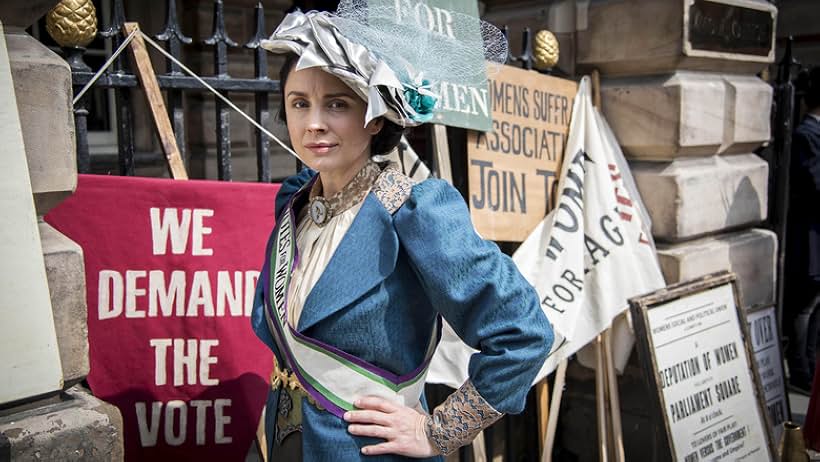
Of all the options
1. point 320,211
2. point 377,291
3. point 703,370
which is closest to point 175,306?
point 320,211

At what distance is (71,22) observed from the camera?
2072mm

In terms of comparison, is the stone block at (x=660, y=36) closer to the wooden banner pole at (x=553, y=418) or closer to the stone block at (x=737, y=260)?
the stone block at (x=737, y=260)

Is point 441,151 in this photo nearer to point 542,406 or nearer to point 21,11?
point 542,406

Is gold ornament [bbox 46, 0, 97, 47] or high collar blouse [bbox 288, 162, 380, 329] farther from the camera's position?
gold ornament [bbox 46, 0, 97, 47]

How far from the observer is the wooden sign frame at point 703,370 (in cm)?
290

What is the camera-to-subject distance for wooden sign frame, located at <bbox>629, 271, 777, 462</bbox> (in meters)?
2.90

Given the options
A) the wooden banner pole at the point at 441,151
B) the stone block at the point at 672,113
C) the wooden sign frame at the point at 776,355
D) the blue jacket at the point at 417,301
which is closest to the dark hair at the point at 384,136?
the blue jacket at the point at 417,301

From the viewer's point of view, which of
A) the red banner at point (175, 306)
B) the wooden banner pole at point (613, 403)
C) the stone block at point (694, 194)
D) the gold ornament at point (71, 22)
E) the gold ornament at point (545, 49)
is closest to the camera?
the gold ornament at point (71, 22)

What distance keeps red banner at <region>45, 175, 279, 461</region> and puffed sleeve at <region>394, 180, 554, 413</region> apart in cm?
98

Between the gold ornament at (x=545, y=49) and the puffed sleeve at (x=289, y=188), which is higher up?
the gold ornament at (x=545, y=49)

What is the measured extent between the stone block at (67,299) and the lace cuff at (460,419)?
76cm

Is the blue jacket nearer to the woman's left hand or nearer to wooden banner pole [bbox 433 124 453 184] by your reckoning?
the woman's left hand

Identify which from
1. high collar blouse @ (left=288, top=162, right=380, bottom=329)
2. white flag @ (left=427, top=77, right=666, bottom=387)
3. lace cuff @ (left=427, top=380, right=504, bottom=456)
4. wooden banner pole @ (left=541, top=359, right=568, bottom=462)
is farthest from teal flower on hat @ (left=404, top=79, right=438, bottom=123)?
wooden banner pole @ (left=541, top=359, right=568, bottom=462)

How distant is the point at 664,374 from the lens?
294 cm
